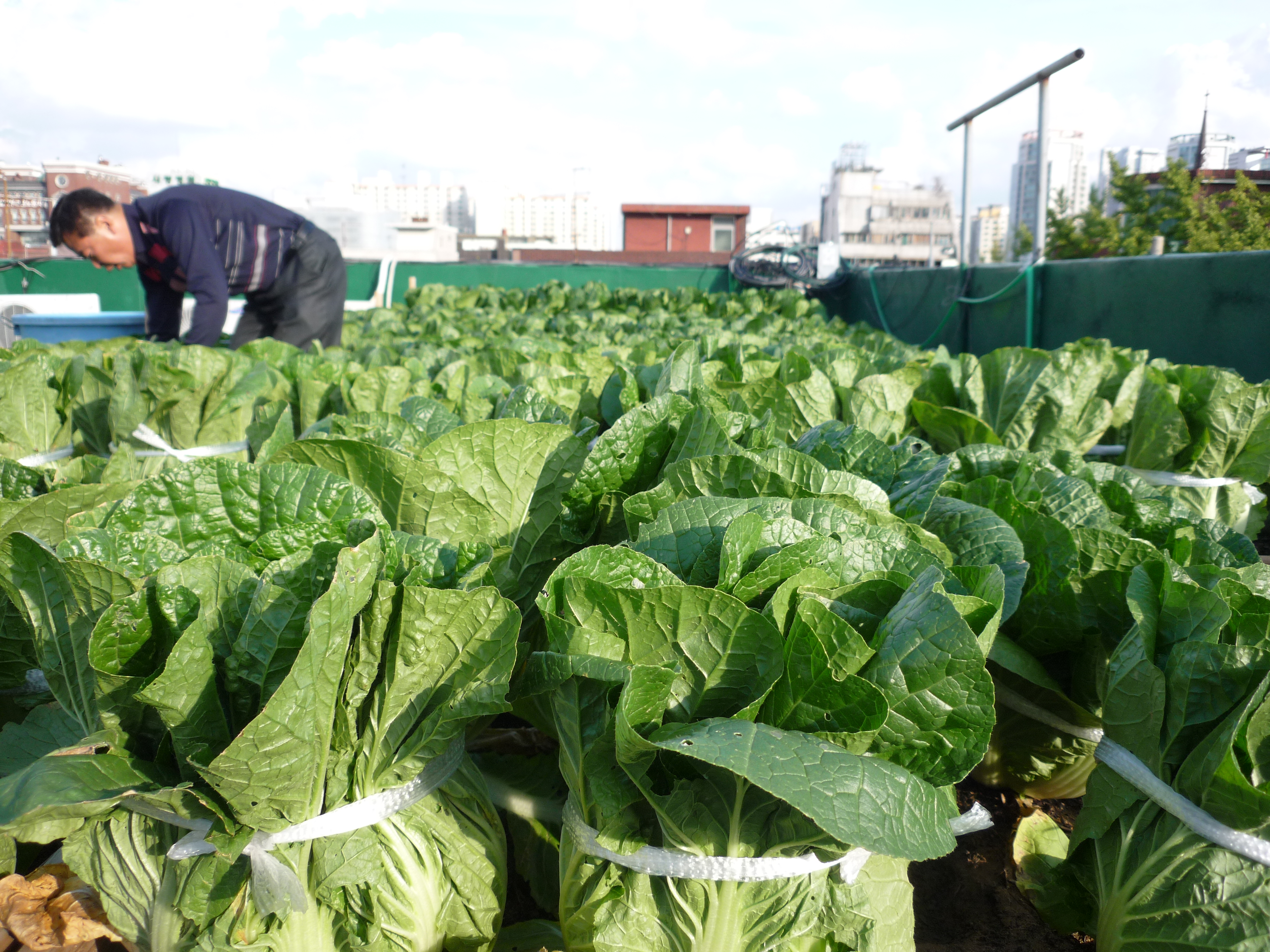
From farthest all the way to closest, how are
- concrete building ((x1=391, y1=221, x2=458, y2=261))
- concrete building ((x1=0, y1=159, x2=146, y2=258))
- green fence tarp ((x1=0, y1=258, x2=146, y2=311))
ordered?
concrete building ((x1=0, y1=159, x2=146, y2=258)) → concrete building ((x1=391, y1=221, x2=458, y2=261)) → green fence tarp ((x1=0, y1=258, x2=146, y2=311))

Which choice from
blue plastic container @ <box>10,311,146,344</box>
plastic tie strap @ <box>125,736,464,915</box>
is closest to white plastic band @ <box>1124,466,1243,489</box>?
plastic tie strap @ <box>125,736,464,915</box>

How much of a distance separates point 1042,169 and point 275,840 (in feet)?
29.2

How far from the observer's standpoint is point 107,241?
17.1 ft

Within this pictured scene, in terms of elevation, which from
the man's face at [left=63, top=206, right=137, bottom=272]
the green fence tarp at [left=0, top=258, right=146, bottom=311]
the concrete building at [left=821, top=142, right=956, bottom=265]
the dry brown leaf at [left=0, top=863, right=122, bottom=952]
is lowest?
the dry brown leaf at [left=0, top=863, right=122, bottom=952]

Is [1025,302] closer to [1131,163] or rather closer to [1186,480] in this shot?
[1186,480]

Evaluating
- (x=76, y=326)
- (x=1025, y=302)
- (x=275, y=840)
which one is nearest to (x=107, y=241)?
(x=76, y=326)

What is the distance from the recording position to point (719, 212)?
33656mm

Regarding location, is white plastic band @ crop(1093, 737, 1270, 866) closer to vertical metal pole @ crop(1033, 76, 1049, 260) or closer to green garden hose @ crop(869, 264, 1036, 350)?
green garden hose @ crop(869, 264, 1036, 350)

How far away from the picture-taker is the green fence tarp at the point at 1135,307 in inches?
226

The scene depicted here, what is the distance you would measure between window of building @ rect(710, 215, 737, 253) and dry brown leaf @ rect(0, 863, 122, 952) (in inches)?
1325

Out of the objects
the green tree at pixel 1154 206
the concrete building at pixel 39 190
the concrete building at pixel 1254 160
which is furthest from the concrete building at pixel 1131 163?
the concrete building at pixel 39 190

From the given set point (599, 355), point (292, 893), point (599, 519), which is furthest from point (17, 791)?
point (599, 355)

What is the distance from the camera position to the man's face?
16.9ft

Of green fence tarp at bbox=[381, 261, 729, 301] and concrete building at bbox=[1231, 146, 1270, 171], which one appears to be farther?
green fence tarp at bbox=[381, 261, 729, 301]
